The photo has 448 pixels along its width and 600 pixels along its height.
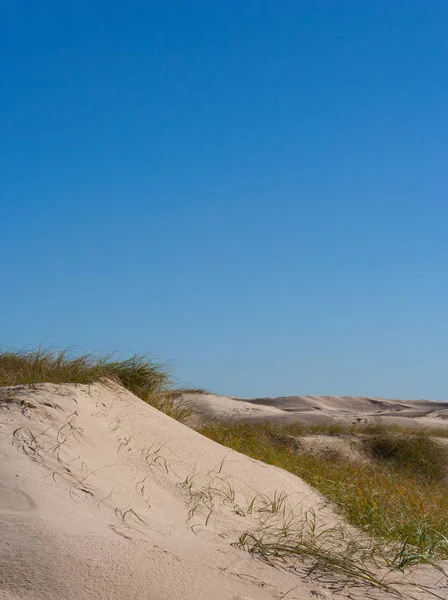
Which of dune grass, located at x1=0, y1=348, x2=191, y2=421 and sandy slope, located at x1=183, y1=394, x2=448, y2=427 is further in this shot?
sandy slope, located at x1=183, y1=394, x2=448, y2=427

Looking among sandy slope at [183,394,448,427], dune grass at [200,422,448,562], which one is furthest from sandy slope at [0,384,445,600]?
sandy slope at [183,394,448,427]

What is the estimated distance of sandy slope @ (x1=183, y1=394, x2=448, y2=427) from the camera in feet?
39.5

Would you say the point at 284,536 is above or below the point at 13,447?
below

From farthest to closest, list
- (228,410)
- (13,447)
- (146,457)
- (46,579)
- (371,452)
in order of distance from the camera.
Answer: (228,410)
(371,452)
(146,457)
(13,447)
(46,579)

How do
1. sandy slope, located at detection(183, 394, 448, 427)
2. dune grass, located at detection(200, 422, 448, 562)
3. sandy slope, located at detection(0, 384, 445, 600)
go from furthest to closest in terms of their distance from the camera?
sandy slope, located at detection(183, 394, 448, 427) < dune grass, located at detection(200, 422, 448, 562) < sandy slope, located at detection(0, 384, 445, 600)

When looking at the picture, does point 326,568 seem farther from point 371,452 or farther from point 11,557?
point 371,452

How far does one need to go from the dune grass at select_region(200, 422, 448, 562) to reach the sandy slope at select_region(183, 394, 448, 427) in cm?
159

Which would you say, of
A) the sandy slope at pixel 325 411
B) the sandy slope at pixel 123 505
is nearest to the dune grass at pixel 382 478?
the sandy slope at pixel 123 505

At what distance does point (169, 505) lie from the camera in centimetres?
399

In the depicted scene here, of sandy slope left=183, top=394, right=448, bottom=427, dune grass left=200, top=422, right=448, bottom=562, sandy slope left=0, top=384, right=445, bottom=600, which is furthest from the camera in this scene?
sandy slope left=183, top=394, right=448, bottom=427

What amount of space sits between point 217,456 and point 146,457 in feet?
2.96

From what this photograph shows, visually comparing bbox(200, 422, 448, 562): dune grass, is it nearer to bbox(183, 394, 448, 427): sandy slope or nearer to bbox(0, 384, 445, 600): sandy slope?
bbox(0, 384, 445, 600): sandy slope

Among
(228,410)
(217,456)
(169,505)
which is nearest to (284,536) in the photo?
(169,505)

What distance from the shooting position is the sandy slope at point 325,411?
12031 mm
